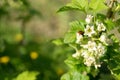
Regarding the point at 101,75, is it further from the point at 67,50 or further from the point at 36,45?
the point at 36,45

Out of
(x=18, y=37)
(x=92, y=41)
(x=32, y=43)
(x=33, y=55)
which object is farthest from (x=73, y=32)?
(x=32, y=43)

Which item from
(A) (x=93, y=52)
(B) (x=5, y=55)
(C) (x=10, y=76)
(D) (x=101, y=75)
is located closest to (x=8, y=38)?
(B) (x=5, y=55)

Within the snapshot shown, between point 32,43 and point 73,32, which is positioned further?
point 32,43

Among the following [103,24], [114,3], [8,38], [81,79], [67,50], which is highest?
[8,38]

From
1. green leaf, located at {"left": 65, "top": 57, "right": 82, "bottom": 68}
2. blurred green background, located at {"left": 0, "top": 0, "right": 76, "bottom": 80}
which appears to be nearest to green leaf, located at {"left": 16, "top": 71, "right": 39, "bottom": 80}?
blurred green background, located at {"left": 0, "top": 0, "right": 76, "bottom": 80}

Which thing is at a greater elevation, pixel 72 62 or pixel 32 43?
pixel 32 43

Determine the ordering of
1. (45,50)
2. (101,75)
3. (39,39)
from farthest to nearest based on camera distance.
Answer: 1. (39,39)
2. (45,50)
3. (101,75)

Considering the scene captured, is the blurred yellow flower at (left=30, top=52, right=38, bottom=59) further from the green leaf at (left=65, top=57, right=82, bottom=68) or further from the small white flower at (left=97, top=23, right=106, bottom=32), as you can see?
the small white flower at (left=97, top=23, right=106, bottom=32)

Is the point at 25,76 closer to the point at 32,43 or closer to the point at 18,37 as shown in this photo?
the point at 18,37
